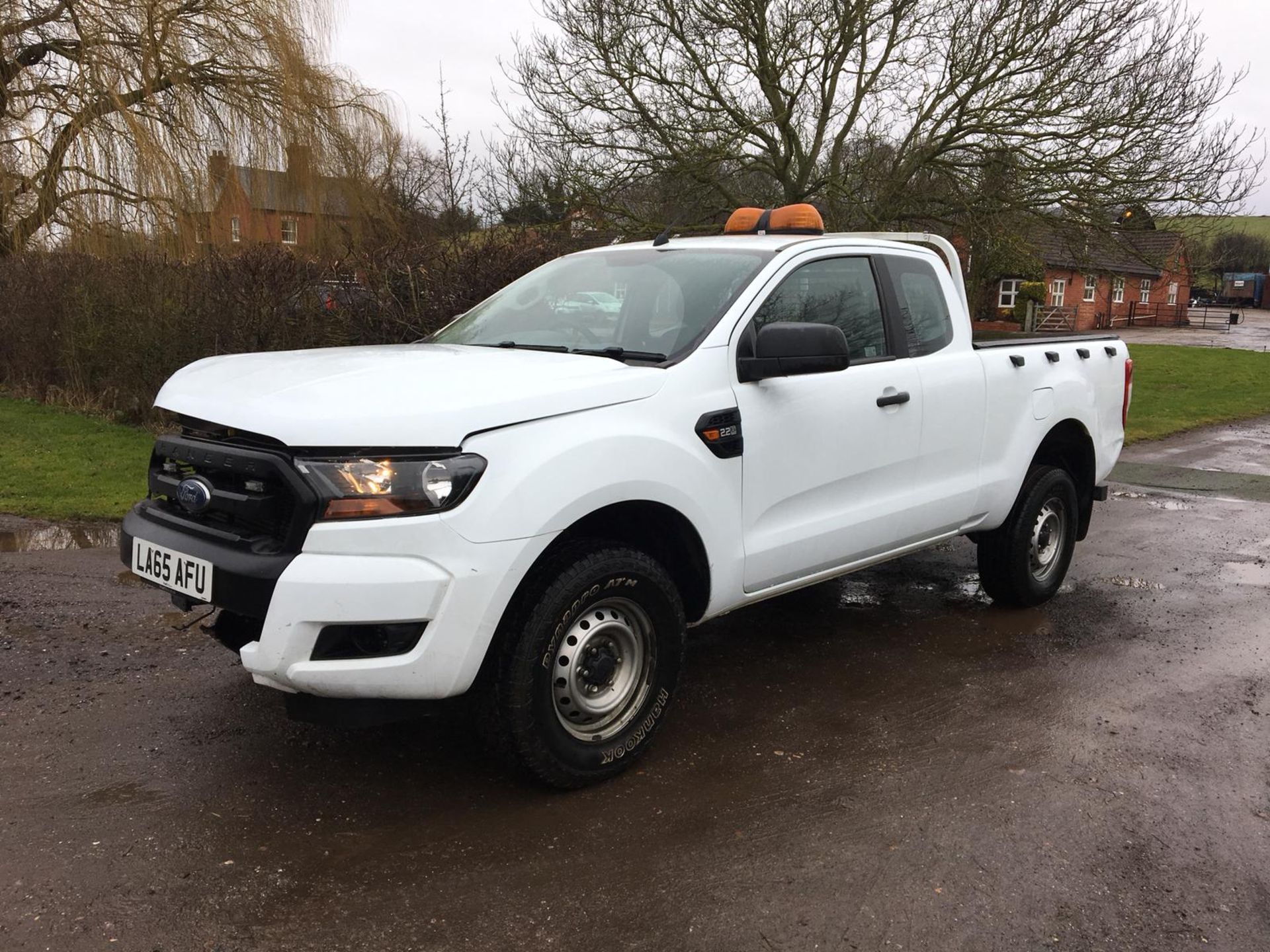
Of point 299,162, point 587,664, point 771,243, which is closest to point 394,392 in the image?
point 587,664

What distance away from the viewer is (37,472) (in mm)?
8656

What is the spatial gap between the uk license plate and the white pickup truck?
1cm

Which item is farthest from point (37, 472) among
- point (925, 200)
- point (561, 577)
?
point (925, 200)

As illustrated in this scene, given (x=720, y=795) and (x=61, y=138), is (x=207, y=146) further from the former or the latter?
(x=720, y=795)

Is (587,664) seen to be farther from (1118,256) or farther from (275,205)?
(1118,256)

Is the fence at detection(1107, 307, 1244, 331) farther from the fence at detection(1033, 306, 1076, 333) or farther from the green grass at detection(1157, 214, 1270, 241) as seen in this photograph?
the green grass at detection(1157, 214, 1270, 241)

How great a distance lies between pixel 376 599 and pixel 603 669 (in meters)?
0.92

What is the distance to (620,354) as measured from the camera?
3908 mm

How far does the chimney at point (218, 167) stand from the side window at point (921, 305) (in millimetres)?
12335

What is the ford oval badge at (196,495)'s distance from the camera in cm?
328

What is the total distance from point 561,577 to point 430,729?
115 centimetres

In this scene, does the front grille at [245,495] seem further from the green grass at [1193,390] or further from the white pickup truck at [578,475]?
the green grass at [1193,390]

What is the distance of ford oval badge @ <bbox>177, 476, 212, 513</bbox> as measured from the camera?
328 centimetres

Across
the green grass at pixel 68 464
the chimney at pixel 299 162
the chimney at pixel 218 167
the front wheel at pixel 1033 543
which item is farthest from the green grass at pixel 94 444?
the front wheel at pixel 1033 543
